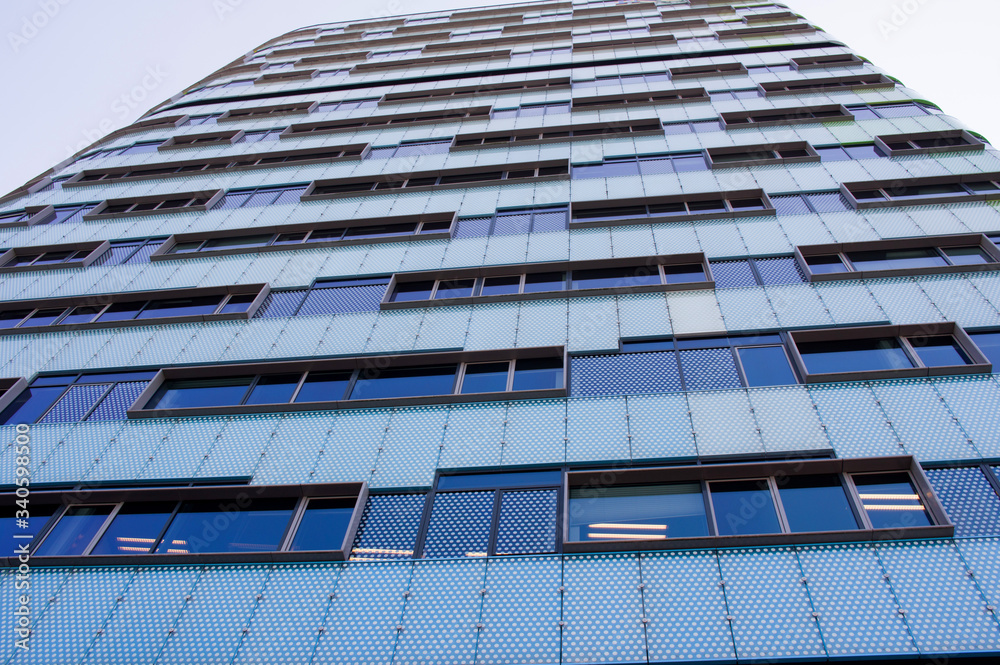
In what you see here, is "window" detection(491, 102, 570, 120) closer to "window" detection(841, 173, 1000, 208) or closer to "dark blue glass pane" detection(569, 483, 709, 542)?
"window" detection(841, 173, 1000, 208)

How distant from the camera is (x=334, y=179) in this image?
72.2 feet

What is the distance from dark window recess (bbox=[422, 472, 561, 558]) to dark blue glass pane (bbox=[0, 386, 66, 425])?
32.6 ft

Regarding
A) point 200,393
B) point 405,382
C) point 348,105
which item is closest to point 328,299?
point 200,393

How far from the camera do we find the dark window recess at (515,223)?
1769 centimetres

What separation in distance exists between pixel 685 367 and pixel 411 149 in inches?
640

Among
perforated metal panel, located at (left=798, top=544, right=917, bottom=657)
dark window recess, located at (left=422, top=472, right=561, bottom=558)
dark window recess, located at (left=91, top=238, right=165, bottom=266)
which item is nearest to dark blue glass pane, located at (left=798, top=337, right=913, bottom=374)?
perforated metal panel, located at (left=798, top=544, right=917, bottom=657)

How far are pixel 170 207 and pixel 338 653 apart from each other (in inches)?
769

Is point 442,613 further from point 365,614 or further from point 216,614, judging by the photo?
point 216,614

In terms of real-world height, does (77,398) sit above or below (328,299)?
below

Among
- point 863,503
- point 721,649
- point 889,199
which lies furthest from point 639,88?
point 721,649

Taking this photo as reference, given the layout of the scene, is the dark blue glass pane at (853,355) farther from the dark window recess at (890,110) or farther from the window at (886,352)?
the dark window recess at (890,110)

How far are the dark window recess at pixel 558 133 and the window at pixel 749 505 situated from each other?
16.2 meters

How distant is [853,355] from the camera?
11938 mm

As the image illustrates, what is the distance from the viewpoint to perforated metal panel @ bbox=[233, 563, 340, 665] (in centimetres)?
813
